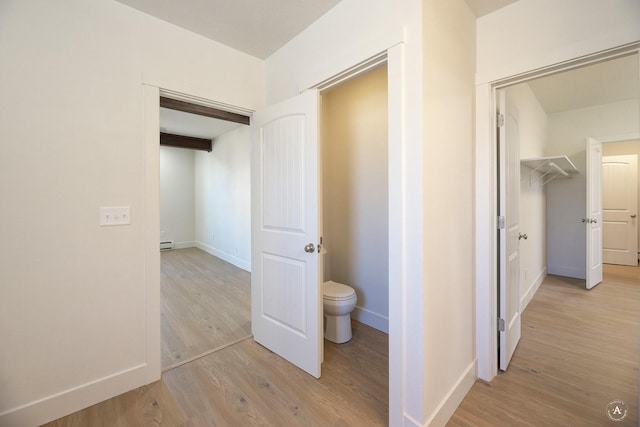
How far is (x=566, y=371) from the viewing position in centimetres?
191

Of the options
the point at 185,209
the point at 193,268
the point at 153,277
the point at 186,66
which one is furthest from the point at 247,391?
the point at 185,209

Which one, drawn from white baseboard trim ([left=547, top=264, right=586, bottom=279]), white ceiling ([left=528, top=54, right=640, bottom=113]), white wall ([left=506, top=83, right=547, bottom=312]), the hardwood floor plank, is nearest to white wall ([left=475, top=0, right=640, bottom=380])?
the hardwood floor plank

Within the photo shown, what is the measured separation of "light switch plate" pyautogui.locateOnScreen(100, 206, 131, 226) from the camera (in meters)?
1.64

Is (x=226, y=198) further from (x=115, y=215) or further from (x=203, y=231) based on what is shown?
(x=115, y=215)

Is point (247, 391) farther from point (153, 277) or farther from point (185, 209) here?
point (185, 209)

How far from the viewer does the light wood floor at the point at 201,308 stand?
2.27 m

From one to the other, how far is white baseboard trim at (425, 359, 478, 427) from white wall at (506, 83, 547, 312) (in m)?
1.56

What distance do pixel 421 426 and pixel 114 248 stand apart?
2.01m

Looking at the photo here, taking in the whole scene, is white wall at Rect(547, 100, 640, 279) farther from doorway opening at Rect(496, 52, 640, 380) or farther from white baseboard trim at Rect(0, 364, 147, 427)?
white baseboard trim at Rect(0, 364, 147, 427)

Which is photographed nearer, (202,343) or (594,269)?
(202,343)

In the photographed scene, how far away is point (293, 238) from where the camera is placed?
192 centimetres

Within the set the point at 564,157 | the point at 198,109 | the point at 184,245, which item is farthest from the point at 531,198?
the point at 184,245

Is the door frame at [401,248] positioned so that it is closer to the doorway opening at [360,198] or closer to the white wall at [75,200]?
the doorway opening at [360,198]

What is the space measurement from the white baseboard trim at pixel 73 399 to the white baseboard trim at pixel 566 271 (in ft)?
18.2
